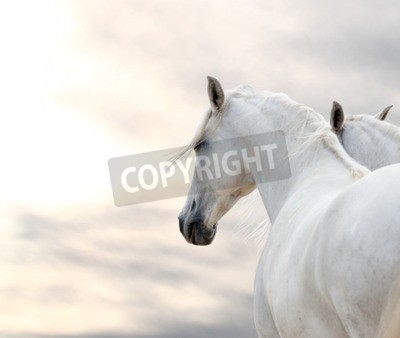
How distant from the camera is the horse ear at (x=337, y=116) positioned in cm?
836

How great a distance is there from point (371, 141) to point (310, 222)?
9.84 feet

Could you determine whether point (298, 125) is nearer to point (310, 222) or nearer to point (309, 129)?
point (309, 129)

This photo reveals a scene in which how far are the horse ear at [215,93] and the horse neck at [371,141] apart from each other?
6.08 ft

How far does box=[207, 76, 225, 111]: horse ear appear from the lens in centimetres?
702

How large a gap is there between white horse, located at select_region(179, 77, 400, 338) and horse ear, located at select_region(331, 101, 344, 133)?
4.66ft

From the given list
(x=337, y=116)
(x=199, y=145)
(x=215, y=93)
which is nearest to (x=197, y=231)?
(x=199, y=145)

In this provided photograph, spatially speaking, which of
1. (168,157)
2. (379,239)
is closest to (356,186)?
(379,239)

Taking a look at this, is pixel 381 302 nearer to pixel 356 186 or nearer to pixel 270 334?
pixel 356 186

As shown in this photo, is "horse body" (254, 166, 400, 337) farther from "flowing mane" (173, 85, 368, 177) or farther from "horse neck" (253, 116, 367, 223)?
"flowing mane" (173, 85, 368, 177)

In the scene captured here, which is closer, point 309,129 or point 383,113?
point 309,129

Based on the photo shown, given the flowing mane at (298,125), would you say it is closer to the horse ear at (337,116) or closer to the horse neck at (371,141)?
the horse ear at (337,116)

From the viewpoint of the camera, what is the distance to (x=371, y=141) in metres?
8.26

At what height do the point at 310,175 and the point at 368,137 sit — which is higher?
the point at 368,137

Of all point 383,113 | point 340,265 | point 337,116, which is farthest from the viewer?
point 383,113
